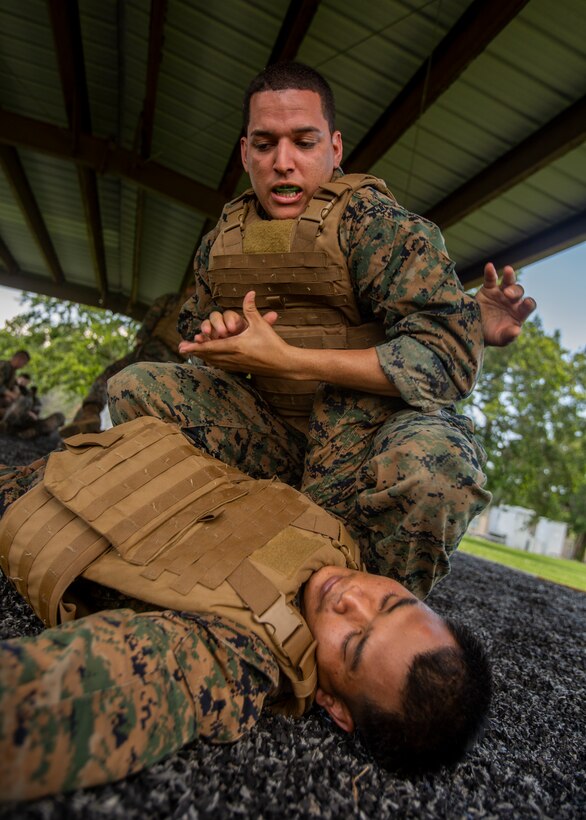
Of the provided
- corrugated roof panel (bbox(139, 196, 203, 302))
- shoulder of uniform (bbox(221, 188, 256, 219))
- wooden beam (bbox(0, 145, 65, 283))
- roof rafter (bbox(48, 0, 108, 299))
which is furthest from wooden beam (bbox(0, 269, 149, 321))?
shoulder of uniform (bbox(221, 188, 256, 219))

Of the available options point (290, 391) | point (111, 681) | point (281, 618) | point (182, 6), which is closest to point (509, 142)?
point (182, 6)

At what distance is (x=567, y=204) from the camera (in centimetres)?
425

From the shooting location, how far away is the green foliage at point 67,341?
13.8 metres

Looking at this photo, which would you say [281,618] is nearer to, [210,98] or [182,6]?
[182,6]

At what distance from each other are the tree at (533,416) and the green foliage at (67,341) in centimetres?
994

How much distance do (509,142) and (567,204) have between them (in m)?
0.67

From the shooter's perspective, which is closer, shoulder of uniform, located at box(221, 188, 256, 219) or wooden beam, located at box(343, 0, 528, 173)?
shoulder of uniform, located at box(221, 188, 256, 219)

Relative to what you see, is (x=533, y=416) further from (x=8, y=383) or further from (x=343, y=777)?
(x=343, y=777)

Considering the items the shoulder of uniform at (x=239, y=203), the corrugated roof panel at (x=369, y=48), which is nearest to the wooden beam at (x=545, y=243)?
the corrugated roof panel at (x=369, y=48)

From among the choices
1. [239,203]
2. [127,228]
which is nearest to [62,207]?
[127,228]

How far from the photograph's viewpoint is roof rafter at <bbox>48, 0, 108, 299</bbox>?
432cm

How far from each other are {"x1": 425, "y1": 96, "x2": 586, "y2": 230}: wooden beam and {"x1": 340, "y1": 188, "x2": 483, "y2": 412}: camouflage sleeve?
2.30 m

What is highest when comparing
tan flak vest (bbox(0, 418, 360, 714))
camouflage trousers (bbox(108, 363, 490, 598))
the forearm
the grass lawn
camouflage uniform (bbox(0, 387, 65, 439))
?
the forearm

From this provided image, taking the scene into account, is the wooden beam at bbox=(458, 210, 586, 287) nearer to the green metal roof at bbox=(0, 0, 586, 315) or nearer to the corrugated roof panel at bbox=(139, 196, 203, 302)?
the green metal roof at bbox=(0, 0, 586, 315)
